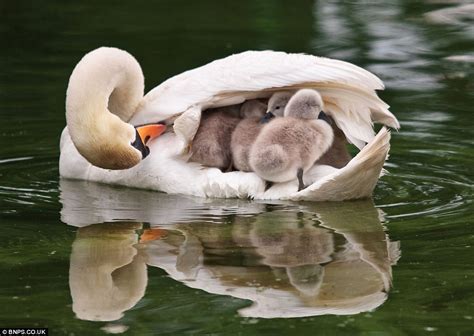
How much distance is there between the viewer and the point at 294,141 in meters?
7.93

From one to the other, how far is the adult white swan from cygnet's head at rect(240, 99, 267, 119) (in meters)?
0.09

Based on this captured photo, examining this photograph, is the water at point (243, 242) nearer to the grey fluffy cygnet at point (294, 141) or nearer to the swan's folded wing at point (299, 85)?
the grey fluffy cygnet at point (294, 141)

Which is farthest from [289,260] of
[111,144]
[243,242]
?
[111,144]

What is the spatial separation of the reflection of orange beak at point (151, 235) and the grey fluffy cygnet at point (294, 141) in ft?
2.50

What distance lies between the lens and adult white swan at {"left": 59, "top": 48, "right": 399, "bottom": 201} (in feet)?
26.4

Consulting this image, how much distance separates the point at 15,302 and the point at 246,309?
1.01m

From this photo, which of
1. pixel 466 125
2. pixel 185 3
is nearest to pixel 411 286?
pixel 466 125

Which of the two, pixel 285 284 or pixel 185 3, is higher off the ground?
pixel 285 284

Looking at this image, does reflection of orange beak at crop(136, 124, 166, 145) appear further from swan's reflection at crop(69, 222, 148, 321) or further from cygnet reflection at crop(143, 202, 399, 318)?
cygnet reflection at crop(143, 202, 399, 318)

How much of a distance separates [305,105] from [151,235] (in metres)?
1.23

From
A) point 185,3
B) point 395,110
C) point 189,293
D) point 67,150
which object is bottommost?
point 185,3

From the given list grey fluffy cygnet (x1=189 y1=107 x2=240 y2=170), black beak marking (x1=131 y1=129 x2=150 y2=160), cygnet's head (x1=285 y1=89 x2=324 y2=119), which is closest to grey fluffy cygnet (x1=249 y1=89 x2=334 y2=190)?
cygnet's head (x1=285 y1=89 x2=324 y2=119)

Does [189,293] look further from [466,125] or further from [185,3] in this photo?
[185,3]

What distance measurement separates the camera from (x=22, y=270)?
6.66 metres
